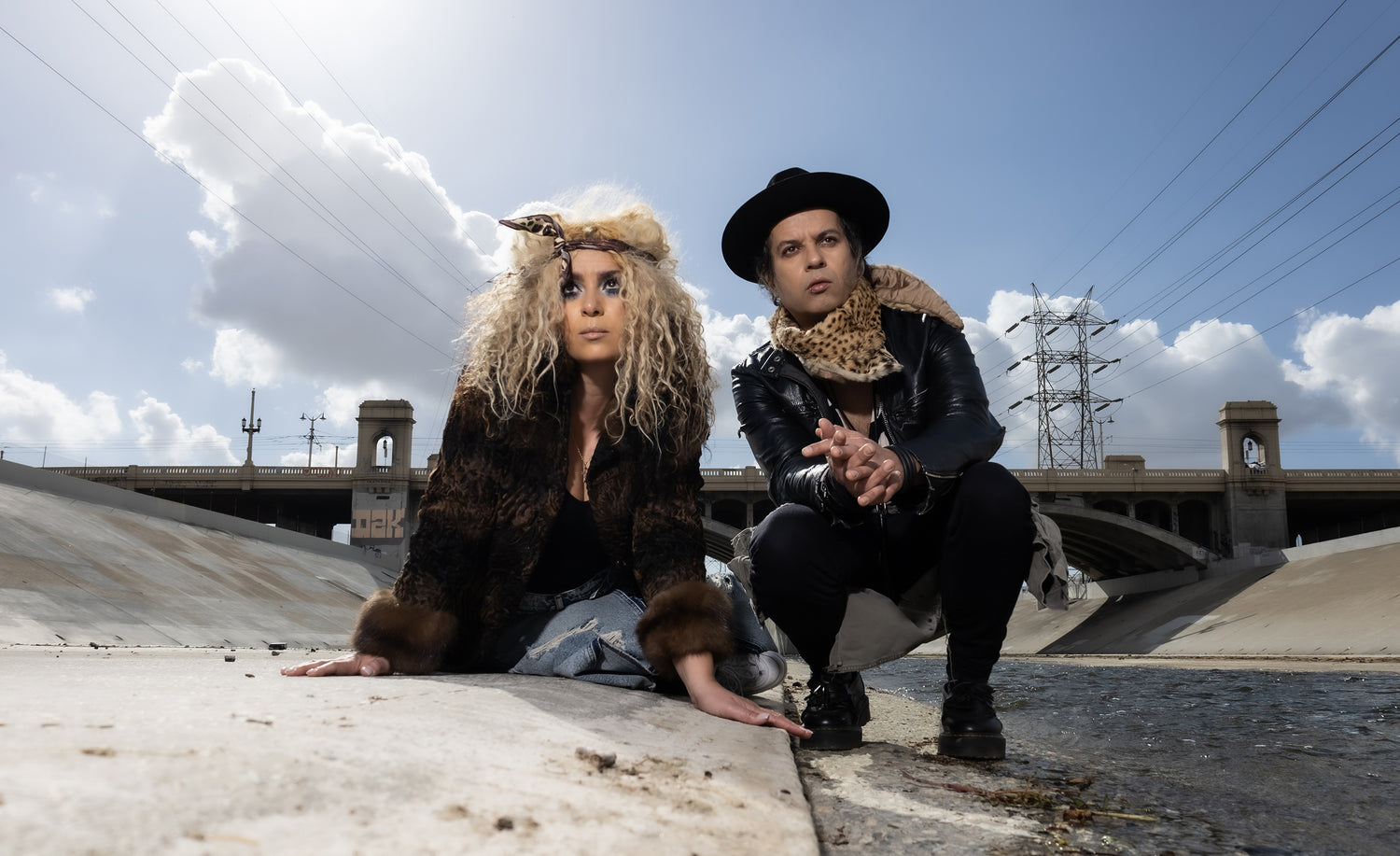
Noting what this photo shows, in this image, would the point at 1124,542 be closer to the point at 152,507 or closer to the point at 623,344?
the point at 152,507

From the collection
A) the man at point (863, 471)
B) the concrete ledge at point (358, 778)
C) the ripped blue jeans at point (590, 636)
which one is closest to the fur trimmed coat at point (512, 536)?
the ripped blue jeans at point (590, 636)

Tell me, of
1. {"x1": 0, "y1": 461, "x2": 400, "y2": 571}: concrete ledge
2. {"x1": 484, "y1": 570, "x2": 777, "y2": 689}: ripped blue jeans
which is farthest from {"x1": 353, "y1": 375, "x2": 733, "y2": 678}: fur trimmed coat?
{"x1": 0, "y1": 461, "x2": 400, "y2": 571}: concrete ledge

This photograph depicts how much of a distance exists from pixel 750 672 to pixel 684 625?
55 centimetres

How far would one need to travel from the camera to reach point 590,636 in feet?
8.35

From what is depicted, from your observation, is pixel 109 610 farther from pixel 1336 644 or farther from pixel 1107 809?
pixel 1336 644

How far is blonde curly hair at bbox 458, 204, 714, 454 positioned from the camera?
2.52 meters

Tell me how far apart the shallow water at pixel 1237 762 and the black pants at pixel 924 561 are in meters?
0.37

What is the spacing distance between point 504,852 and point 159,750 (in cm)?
45

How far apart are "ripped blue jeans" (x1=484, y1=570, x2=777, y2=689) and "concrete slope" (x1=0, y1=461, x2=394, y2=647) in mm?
6192

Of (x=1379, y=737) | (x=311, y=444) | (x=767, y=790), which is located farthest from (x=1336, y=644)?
(x=311, y=444)

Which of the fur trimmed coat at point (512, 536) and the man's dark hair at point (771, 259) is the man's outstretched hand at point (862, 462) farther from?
the man's dark hair at point (771, 259)

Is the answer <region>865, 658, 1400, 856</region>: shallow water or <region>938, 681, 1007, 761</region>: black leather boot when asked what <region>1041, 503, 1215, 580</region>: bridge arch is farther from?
<region>938, 681, 1007, 761</region>: black leather boot

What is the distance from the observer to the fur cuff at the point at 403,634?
2305mm

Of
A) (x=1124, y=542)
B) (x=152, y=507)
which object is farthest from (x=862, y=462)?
(x=1124, y=542)
